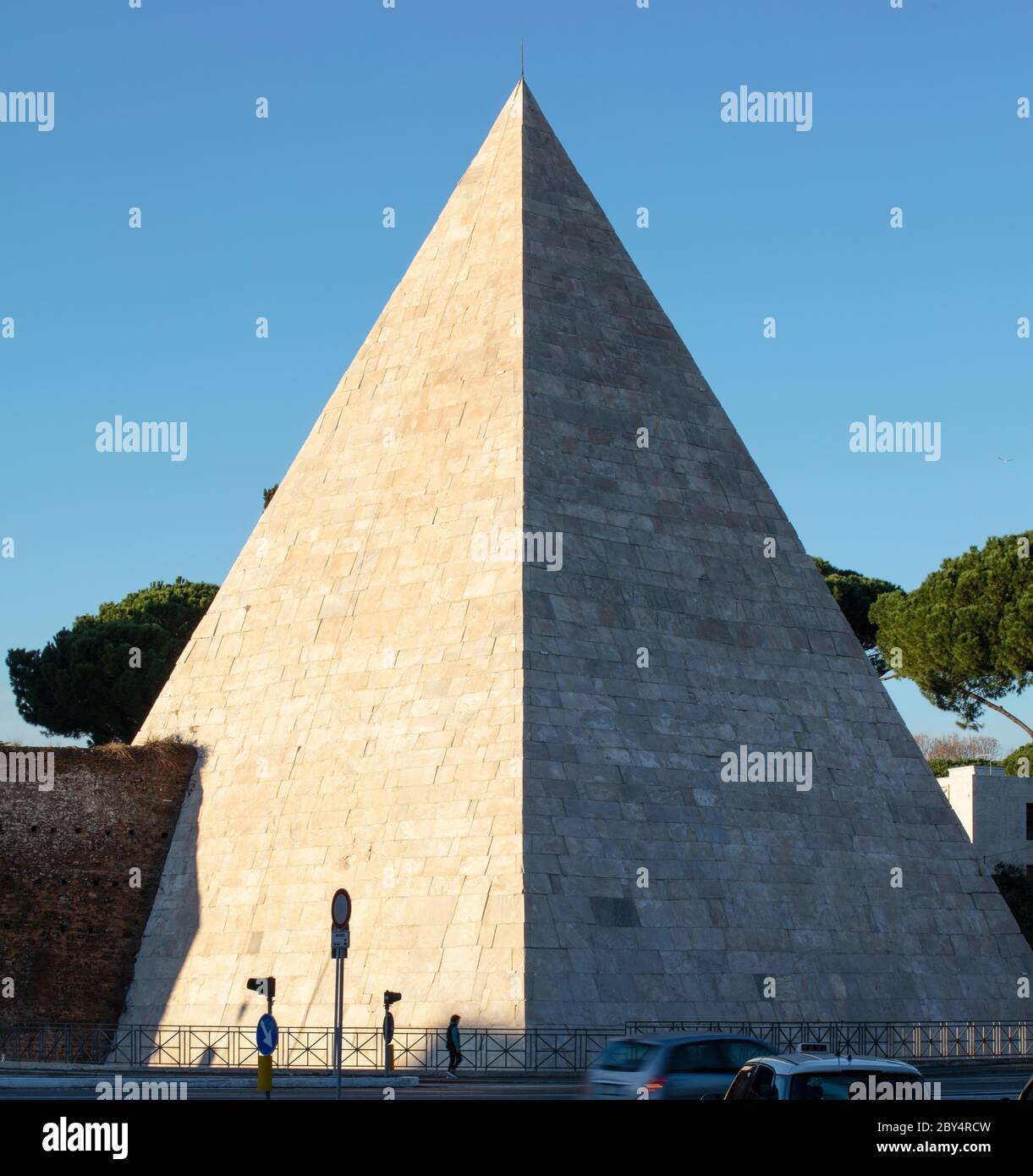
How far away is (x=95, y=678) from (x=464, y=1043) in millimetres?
24497

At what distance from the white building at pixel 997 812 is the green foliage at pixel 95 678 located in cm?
1939

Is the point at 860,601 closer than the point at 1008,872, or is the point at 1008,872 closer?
the point at 1008,872

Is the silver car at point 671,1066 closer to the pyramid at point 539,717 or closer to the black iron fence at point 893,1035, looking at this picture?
the pyramid at point 539,717

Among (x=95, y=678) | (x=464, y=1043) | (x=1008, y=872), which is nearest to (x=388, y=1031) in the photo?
(x=464, y=1043)

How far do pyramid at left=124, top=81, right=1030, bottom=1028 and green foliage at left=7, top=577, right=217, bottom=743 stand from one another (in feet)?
47.4

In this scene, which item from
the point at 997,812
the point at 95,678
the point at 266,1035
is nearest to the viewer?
the point at 266,1035

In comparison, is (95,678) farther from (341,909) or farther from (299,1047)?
(341,909)

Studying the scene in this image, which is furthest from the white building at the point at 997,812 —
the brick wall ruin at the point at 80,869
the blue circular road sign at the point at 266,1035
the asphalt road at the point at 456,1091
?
the blue circular road sign at the point at 266,1035

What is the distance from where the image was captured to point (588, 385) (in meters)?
28.0

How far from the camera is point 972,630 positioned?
45.3m

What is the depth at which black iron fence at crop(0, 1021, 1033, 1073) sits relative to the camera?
858 inches

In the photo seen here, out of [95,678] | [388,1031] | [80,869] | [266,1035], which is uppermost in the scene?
[95,678]

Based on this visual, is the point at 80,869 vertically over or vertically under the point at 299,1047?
over

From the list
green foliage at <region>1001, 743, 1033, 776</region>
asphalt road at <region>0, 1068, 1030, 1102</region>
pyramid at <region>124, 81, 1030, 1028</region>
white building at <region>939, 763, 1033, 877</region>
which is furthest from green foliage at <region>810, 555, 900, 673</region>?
asphalt road at <region>0, 1068, 1030, 1102</region>
